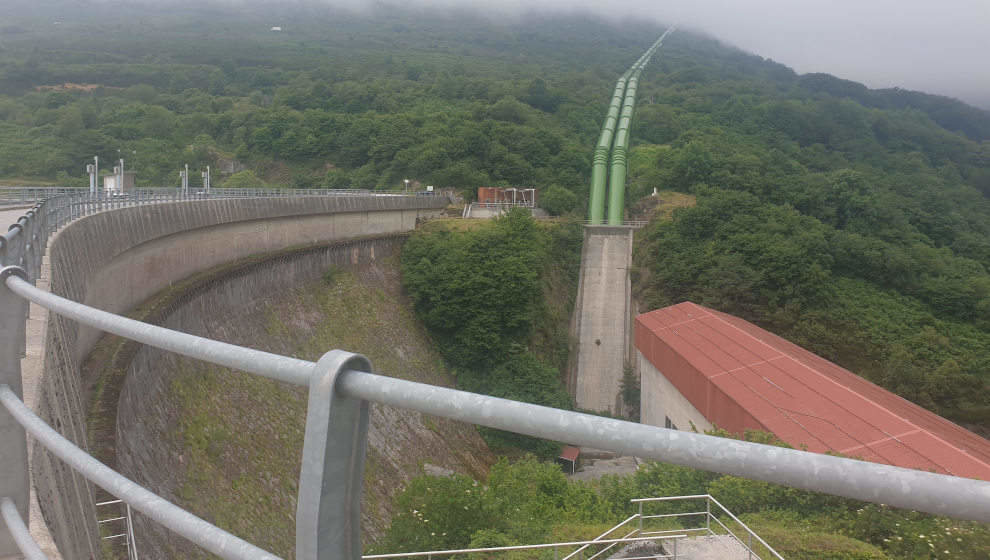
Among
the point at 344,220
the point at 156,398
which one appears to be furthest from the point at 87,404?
the point at 344,220

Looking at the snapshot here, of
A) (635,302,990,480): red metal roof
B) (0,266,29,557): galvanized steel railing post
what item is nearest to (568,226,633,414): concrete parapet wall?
(635,302,990,480): red metal roof

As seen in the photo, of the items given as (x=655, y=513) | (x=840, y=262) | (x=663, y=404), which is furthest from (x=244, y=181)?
(x=655, y=513)

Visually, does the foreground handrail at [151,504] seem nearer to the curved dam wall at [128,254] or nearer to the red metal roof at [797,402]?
the curved dam wall at [128,254]

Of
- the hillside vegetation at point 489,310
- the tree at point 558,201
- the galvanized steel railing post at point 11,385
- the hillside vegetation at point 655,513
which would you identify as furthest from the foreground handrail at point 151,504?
the tree at point 558,201

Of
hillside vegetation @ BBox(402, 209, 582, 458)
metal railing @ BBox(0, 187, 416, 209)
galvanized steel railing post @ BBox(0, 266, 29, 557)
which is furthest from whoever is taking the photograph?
hillside vegetation @ BBox(402, 209, 582, 458)

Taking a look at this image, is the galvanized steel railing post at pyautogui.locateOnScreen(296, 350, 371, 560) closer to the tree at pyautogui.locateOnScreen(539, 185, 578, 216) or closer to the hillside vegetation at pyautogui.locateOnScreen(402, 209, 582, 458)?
the hillside vegetation at pyautogui.locateOnScreen(402, 209, 582, 458)

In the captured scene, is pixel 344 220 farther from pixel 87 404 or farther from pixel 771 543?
pixel 771 543

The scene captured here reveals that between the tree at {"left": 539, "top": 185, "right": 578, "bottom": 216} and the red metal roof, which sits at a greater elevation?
the tree at {"left": 539, "top": 185, "right": 578, "bottom": 216}
